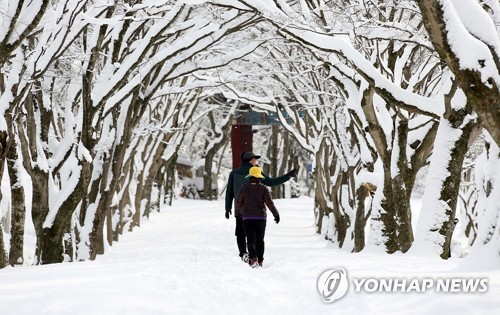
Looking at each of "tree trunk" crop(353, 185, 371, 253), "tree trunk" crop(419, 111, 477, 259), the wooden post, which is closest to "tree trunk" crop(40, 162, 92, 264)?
"tree trunk" crop(419, 111, 477, 259)

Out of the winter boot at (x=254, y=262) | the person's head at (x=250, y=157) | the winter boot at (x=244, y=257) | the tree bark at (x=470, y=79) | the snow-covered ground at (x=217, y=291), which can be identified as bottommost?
the winter boot at (x=244, y=257)

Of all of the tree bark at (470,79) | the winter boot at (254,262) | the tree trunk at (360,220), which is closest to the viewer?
the tree bark at (470,79)

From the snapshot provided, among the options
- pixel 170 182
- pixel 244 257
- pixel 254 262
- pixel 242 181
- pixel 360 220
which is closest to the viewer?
pixel 254 262

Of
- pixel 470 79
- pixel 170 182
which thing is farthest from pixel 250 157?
pixel 170 182

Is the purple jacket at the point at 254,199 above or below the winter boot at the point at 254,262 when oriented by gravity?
above

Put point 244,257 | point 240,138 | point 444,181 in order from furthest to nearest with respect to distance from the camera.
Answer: point 240,138, point 244,257, point 444,181

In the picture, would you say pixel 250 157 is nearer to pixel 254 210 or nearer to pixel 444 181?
pixel 254 210

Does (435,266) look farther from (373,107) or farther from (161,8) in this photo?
(161,8)

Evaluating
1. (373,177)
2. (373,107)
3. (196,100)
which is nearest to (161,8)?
(373,107)

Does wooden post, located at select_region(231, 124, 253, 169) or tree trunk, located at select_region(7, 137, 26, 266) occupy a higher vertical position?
wooden post, located at select_region(231, 124, 253, 169)

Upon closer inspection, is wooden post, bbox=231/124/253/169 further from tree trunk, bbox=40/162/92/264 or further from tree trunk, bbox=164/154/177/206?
tree trunk, bbox=40/162/92/264

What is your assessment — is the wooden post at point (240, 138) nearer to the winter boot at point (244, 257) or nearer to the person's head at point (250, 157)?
the person's head at point (250, 157)

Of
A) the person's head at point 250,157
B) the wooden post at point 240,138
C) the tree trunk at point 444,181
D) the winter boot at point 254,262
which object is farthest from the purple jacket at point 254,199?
the wooden post at point 240,138

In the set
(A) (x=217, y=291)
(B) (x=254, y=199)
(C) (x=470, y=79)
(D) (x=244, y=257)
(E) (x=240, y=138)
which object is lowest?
(D) (x=244, y=257)
